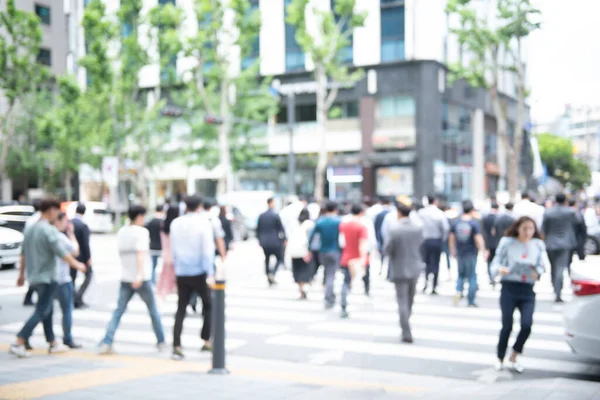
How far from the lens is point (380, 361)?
8.32 meters

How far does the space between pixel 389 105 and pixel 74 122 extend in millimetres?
17884

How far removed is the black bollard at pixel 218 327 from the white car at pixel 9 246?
1328 cm

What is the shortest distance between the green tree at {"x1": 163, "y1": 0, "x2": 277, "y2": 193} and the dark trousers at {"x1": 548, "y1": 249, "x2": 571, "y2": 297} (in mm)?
22852

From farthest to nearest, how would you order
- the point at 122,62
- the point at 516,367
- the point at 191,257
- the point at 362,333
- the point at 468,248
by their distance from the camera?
the point at 122,62 < the point at 468,248 < the point at 362,333 < the point at 191,257 < the point at 516,367

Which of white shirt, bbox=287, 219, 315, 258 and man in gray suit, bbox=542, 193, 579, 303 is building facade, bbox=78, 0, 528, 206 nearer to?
white shirt, bbox=287, 219, 315, 258

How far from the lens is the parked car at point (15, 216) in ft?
72.0

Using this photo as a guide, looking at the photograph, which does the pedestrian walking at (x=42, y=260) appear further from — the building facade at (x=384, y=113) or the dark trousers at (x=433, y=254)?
the building facade at (x=384, y=113)

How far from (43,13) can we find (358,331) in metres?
16.0

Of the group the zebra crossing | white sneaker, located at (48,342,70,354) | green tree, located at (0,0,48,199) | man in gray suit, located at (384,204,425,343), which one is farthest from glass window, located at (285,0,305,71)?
white sneaker, located at (48,342,70,354)

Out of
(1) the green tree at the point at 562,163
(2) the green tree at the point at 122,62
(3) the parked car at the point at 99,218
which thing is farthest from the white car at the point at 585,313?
(1) the green tree at the point at 562,163

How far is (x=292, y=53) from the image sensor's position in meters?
45.7

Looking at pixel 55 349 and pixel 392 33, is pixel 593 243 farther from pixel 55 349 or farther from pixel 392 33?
pixel 392 33

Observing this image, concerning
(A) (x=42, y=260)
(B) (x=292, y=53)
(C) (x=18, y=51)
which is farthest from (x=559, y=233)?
(B) (x=292, y=53)

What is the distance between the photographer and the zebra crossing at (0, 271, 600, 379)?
27.2 feet
